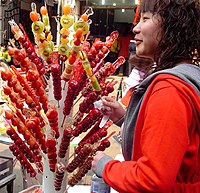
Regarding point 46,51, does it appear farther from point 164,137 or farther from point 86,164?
point 164,137

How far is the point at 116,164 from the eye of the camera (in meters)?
1.03

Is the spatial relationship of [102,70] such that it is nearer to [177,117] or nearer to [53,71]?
[53,71]

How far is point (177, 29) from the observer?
1024 millimetres

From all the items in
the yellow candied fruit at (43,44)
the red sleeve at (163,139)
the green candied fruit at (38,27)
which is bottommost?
the red sleeve at (163,139)

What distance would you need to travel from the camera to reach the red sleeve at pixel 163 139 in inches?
34.9

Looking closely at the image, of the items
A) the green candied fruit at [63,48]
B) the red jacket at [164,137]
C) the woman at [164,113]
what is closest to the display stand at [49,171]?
the green candied fruit at [63,48]

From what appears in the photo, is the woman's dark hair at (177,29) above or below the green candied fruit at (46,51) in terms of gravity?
above

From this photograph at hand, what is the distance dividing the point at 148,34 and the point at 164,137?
1.13ft

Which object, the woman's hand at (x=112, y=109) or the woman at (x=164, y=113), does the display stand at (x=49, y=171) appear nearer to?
the woman's hand at (x=112, y=109)

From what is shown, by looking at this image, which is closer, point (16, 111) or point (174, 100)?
point (174, 100)

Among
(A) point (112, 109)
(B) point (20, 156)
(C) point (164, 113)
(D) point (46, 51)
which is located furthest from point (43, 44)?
(C) point (164, 113)

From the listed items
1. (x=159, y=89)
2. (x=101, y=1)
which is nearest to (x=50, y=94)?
(x=159, y=89)

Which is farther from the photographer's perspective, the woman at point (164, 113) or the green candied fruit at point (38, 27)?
the green candied fruit at point (38, 27)

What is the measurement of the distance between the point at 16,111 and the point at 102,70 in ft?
1.31
